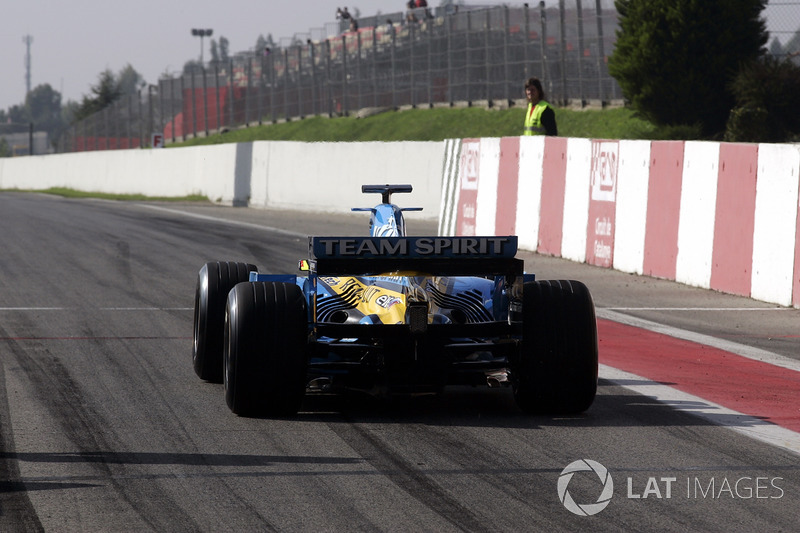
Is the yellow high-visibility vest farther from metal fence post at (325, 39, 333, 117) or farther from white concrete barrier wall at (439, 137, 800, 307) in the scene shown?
A: metal fence post at (325, 39, 333, 117)

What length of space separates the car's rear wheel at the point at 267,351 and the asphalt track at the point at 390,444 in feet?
0.48

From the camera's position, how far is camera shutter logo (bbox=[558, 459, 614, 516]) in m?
5.60

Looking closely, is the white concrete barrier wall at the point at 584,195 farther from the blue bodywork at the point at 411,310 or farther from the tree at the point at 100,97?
the tree at the point at 100,97

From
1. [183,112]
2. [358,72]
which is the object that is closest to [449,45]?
[358,72]

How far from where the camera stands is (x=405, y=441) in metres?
6.91

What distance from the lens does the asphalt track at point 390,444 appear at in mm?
5508

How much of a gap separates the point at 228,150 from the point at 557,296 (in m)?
25.8

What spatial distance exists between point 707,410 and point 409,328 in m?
2.04

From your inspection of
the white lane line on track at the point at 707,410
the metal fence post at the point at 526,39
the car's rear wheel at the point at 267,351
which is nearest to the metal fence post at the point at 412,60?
the metal fence post at the point at 526,39

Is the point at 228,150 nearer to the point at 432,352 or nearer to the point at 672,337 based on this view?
the point at 672,337

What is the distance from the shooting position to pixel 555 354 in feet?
24.8

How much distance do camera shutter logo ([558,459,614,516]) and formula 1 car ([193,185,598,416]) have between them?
118cm

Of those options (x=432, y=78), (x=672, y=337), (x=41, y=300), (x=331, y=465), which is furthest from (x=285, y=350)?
→ (x=432, y=78)

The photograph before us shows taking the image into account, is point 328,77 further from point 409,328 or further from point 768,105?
point 409,328
